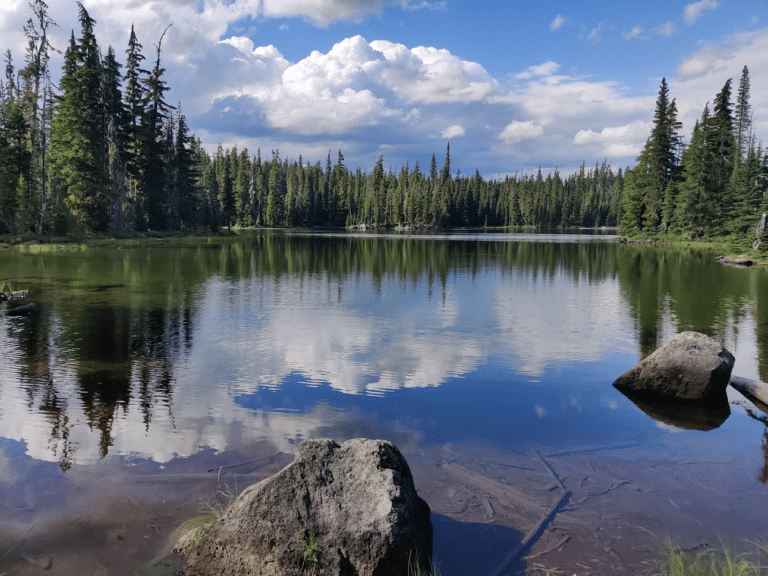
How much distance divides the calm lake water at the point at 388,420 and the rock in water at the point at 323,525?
606 millimetres

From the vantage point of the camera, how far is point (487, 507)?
6.24 meters

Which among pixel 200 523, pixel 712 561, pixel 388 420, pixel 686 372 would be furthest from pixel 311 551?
pixel 686 372

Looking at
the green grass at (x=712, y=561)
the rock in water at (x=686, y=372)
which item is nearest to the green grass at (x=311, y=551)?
the green grass at (x=712, y=561)

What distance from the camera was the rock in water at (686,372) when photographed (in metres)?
10.1

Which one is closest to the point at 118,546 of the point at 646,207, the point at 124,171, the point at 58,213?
the point at 58,213

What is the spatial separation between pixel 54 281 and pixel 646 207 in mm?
65434

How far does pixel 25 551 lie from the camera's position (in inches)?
206

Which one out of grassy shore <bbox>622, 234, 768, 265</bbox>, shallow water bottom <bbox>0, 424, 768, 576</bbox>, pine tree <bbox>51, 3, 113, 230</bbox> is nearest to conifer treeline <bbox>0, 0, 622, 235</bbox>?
pine tree <bbox>51, 3, 113, 230</bbox>

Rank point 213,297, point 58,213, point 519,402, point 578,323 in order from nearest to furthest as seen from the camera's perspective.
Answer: point 519,402 < point 578,323 < point 213,297 < point 58,213

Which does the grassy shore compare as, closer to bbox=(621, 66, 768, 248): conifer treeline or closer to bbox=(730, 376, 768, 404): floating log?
bbox=(621, 66, 768, 248): conifer treeline

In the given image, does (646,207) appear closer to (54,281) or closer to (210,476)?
(54,281)

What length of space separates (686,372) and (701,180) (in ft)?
182

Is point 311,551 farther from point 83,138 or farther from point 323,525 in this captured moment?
point 83,138

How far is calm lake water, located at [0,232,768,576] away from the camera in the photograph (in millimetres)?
5766
